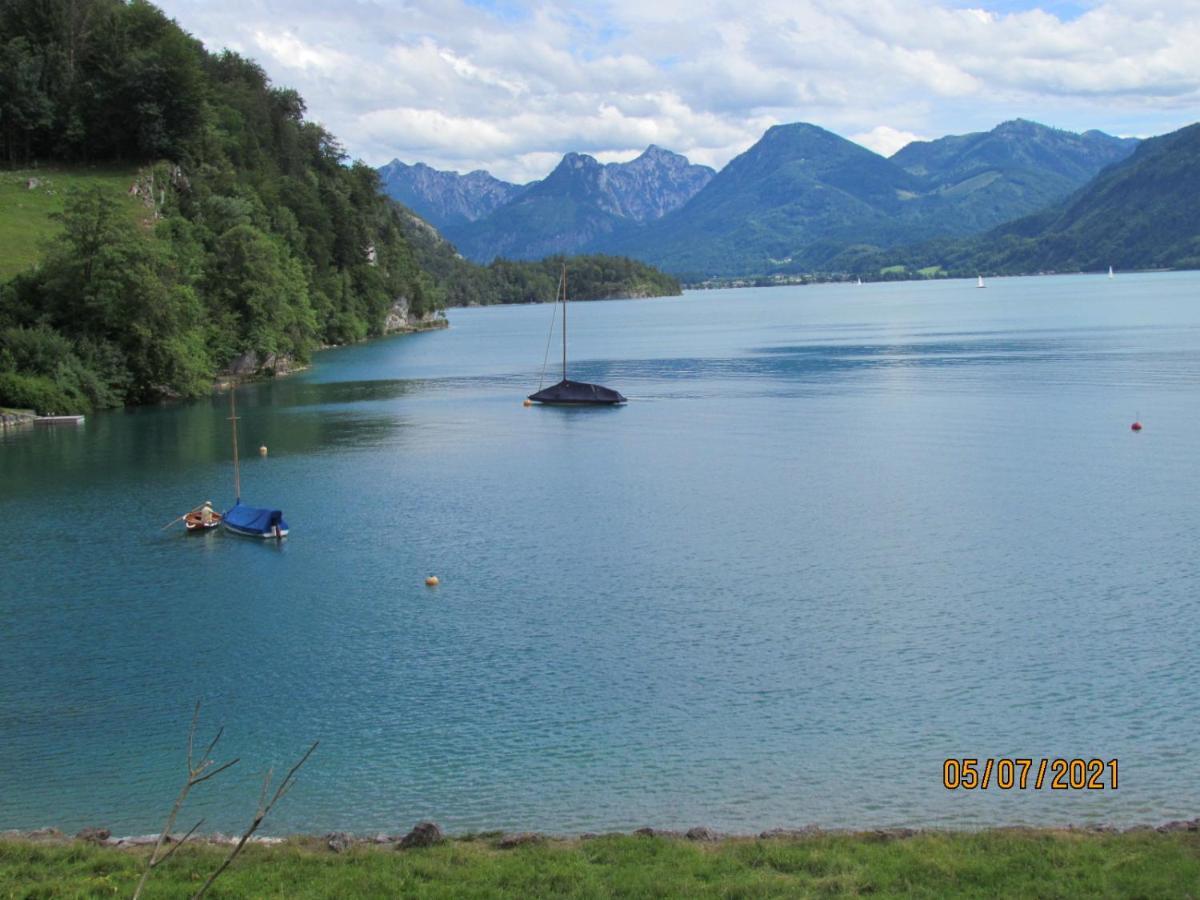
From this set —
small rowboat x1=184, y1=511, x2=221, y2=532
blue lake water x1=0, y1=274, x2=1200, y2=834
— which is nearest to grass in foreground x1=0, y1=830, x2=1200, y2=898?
blue lake water x1=0, y1=274, x2=1200, y2=834

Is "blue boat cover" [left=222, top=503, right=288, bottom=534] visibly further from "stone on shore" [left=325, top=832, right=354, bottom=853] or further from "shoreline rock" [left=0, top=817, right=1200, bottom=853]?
"stone on shore" [left=325, top=832, right=354, bottom=853]

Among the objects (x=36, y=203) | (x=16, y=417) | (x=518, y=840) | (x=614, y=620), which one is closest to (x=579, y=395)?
(x=16, y=417)

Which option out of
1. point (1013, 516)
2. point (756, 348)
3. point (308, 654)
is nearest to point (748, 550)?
point (1013, 516)

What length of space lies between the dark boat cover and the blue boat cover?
40.9 m

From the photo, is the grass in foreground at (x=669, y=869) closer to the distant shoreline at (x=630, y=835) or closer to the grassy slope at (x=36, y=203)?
the distant shoreline at (x=630, y=835)

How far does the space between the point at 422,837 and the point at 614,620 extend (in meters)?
15.1

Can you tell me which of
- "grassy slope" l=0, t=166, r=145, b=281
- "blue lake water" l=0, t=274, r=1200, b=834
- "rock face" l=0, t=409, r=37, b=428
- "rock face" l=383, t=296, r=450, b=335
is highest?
"grassy slope" l=0, t=166, r=145, b=281

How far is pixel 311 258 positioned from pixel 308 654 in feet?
394

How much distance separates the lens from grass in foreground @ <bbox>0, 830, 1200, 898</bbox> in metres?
14.1

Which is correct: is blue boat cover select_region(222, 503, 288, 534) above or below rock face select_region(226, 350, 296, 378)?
below

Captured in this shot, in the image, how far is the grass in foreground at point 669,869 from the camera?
14.1 metres

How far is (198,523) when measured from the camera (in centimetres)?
4350

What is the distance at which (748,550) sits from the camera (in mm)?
39094

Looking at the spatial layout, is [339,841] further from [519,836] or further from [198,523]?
[198,523]
